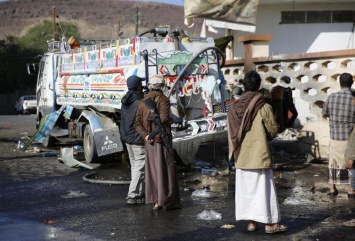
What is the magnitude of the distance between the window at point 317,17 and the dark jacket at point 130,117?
10861 mm

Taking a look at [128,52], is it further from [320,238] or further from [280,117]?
[320,238]

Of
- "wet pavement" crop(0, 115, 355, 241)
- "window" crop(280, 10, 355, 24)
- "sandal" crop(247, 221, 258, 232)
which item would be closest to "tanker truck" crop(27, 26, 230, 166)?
"wet pavement" crop(0, 115, 355, 241)

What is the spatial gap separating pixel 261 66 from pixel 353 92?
5941 millimetres

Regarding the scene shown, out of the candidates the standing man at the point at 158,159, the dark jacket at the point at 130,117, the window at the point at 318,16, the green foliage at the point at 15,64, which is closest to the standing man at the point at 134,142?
the dark jacket at the point at 130,117

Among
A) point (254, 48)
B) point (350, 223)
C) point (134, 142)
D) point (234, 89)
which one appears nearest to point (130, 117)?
A: point (134, 142)

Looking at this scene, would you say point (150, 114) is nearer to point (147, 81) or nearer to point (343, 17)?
point (147, 81)

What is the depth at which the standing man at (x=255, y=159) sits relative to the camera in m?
7.17

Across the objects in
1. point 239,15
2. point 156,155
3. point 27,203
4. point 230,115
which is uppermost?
point 239,15

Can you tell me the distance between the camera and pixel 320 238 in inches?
279

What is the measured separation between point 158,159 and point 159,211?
0.69m

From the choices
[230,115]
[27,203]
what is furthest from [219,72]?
[230,115]

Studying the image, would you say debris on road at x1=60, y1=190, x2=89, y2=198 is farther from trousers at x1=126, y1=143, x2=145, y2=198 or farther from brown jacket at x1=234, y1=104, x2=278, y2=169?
brown jacket at x1=234, y1=104, x2=278, y2=169

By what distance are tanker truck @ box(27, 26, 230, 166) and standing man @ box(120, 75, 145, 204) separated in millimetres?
2317

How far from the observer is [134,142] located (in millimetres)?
9195
